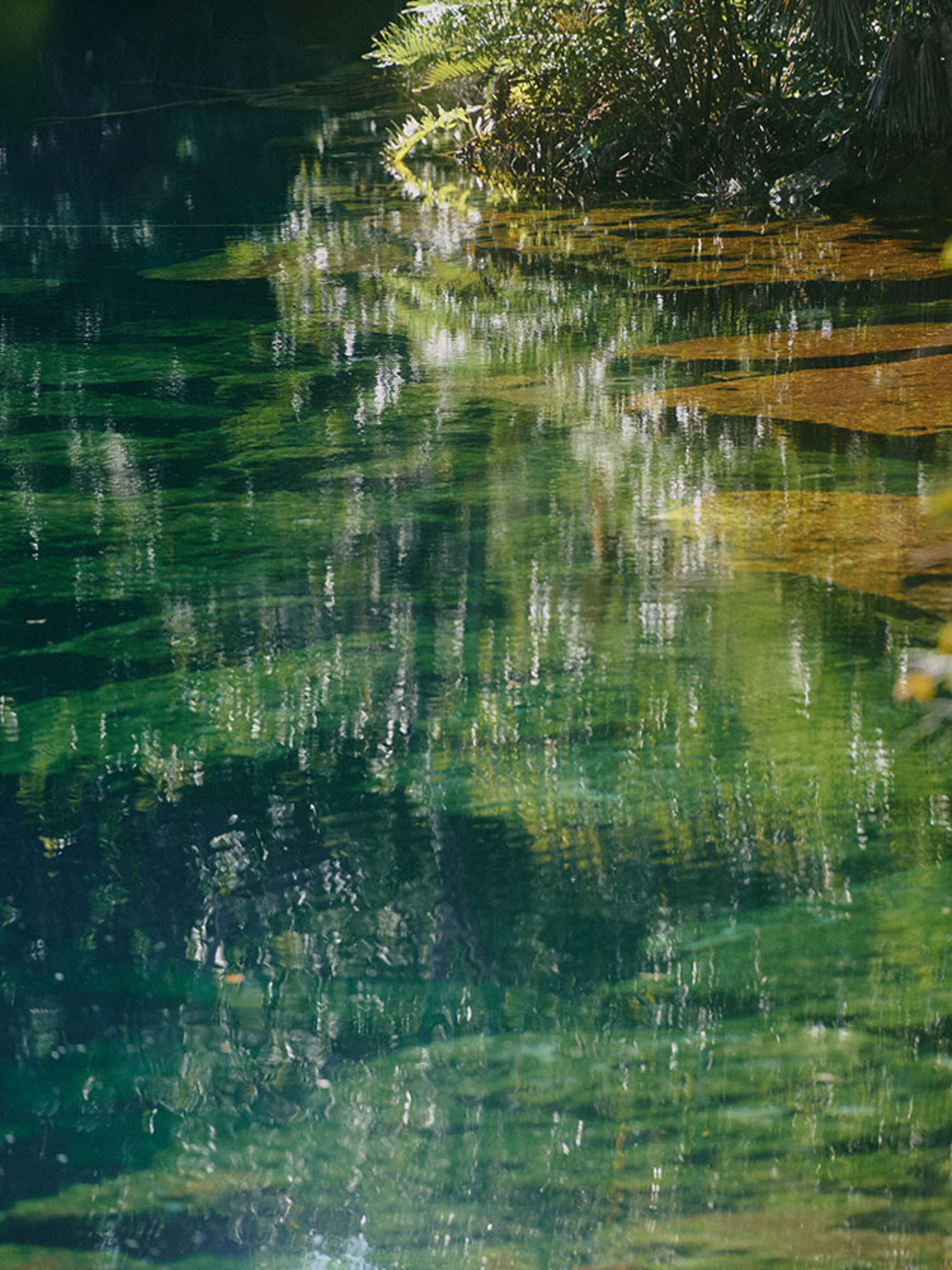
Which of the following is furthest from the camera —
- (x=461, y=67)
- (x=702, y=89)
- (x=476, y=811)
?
(x=461, y=67)

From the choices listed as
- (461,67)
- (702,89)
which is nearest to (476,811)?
(702,89)

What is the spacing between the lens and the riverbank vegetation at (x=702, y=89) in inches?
309

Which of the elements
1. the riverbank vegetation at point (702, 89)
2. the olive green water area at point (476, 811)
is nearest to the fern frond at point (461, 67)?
the riverbank vegetation at point (702, 89)

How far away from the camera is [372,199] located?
9016mm

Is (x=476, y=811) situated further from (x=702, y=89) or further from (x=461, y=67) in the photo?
(x=461, y=67)

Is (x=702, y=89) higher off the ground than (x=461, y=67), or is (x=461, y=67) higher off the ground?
(x=461, y=67)

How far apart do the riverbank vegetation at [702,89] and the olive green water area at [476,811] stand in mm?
3013

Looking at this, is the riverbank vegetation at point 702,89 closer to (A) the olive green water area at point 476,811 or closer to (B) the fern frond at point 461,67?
(B) the fern frond at point 461,67

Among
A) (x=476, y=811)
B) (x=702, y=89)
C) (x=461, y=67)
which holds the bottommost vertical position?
(x=476, y=811)

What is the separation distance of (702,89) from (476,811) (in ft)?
24.5

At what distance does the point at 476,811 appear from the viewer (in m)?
2.58

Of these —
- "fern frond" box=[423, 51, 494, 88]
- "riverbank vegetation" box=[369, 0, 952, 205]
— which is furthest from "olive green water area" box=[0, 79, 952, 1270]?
"fern frond" box=[423, 51, 494, 88]

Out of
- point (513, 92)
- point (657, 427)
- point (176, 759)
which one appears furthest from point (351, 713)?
point (513, 92)

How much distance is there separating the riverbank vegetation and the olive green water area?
301 cm
